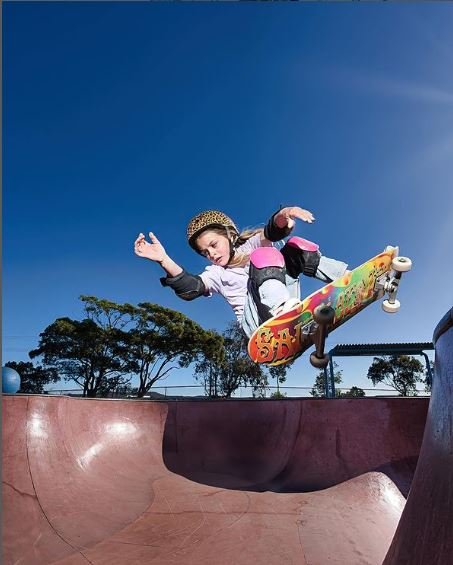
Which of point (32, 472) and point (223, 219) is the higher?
point (223, 219)

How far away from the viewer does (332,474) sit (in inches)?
164

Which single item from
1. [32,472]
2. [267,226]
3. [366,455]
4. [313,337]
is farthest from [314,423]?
[267,226]

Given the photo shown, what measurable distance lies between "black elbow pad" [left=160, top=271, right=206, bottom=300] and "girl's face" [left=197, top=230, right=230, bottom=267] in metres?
1.09

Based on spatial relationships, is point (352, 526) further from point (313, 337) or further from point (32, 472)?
point (313, 337)

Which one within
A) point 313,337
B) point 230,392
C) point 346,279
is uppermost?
point 346,279

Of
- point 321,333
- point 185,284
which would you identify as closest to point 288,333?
point 321,333

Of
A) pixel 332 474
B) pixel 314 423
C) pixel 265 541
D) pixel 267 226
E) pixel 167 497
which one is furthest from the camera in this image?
pixel 267 226

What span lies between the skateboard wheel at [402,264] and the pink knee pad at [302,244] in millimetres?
2876

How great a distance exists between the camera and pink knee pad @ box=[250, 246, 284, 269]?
42.0ft

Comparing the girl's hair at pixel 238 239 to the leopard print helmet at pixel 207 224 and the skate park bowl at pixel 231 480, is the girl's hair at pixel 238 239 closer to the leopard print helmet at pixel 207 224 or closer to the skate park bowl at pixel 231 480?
the leopard print helmet at pixel 207 224

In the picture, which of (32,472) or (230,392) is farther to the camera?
(230,392)

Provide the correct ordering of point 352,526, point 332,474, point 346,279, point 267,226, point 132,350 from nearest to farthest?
point 352,526 < point 332,474 < point 346,279 < point 267,226 < point 132,350

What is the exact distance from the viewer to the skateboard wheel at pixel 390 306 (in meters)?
12.3

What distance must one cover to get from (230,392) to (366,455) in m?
20.7
